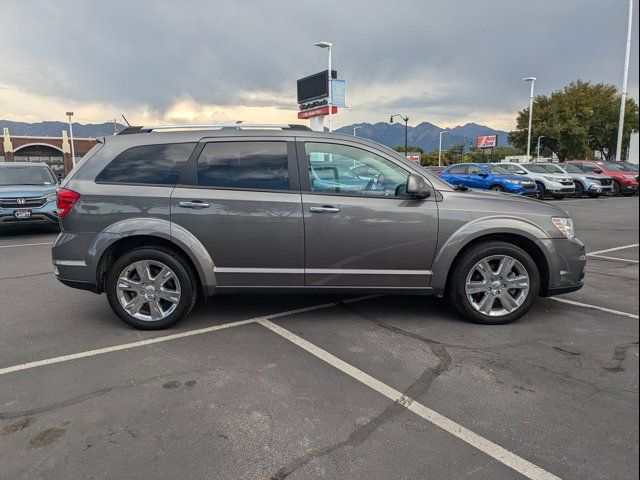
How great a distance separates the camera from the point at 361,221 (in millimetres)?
4445

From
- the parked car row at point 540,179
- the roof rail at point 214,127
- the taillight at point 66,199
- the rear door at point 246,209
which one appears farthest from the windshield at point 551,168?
the taillight at point 66,199

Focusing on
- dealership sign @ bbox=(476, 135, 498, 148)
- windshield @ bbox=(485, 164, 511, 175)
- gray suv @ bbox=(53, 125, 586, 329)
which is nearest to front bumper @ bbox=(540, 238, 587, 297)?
gray suv @ bbox=(53, 125, 586, 329)

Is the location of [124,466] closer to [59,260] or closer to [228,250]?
[228,250]

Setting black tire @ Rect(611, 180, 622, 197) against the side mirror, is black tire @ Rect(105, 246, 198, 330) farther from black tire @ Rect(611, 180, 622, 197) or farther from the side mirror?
black tire @ Rect(611, 180, 622, 197)

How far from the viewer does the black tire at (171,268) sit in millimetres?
4484

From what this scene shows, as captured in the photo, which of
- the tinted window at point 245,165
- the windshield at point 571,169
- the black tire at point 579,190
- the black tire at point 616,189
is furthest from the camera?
the windshield at point 571,169

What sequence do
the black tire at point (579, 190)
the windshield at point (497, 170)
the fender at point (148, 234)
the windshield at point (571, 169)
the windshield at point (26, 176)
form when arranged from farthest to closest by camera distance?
the windshield at point (571, 169)
the black tire at point (579, 190)
the windshield at point (497, 170)
the windshield at point (26, 176)
the fender at point (148, 234)

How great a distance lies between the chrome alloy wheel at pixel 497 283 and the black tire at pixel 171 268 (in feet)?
8.77

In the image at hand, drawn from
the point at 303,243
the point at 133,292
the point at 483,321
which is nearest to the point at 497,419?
the point at 483,321

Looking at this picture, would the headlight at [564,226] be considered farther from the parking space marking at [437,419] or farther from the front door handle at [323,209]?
the parking space marking at [437,419]

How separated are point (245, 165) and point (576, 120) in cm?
4733

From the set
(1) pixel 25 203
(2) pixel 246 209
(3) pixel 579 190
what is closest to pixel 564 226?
(2) pixel 246 209

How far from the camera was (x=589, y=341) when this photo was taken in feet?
14.0

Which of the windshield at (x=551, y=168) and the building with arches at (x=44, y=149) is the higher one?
the building with arches at (x=44, y=149)
